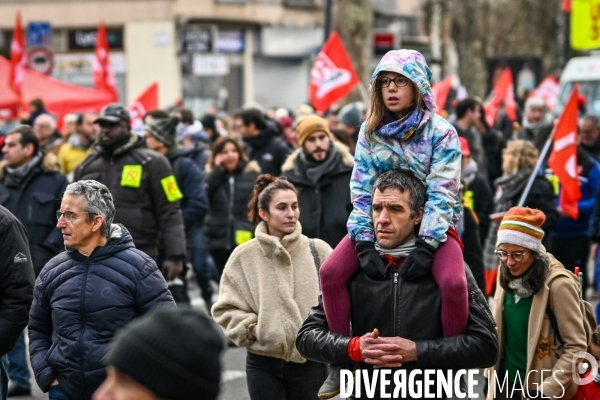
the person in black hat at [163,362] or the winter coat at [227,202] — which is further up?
the person in black hat at [163,362]

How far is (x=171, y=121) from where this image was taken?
10.5 metres

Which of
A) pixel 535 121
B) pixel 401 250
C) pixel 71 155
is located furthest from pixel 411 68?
pixel 535 121

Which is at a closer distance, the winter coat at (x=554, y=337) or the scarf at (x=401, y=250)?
the scarf at (x=401, y=250)

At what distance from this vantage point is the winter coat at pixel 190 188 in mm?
10445

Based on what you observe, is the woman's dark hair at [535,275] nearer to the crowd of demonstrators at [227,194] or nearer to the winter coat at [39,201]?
the winter coat at [39,201]

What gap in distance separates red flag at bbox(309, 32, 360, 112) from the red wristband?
36.2ft

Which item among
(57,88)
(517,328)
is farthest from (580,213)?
(57,88)

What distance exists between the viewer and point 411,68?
4.52 meters

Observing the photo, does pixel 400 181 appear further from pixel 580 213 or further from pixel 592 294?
pixel 592 294

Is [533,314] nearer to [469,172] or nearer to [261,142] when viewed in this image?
[469,172]

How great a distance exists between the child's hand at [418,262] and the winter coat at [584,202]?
21.6 feet

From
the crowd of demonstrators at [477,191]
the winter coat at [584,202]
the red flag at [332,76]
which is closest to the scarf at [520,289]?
the crowd of demonstrators at [477,191]

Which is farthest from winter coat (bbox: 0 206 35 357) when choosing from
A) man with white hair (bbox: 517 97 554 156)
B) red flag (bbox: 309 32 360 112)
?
red flag (bbox: 309 32 360 112)

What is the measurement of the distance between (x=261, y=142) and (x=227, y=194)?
39.7 inches
